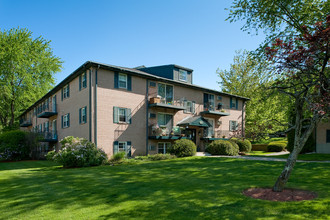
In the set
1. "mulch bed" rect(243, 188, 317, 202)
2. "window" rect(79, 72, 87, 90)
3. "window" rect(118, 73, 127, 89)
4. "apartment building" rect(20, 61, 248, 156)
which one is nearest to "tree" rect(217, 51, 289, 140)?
"apartment building" rect(20, 61, 248, 156)

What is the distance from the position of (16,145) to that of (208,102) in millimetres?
19126

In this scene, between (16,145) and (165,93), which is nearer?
(165,93)

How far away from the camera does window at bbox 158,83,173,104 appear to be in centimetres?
2307

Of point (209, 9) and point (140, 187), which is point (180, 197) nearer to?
point (140, 187)

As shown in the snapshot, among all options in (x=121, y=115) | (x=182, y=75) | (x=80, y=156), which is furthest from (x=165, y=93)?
(x=80, y=156)

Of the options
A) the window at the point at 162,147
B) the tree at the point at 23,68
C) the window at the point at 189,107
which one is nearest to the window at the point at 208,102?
the window at the point at 189,107

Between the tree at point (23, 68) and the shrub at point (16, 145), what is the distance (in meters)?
13.8

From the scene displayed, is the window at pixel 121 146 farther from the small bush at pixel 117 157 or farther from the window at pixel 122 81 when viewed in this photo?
the window at pixel 122 81

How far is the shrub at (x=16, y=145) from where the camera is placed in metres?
23.4

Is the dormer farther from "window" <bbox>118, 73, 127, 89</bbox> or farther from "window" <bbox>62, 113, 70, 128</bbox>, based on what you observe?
"window" <bbox>62, 113, 70, 128</bbox>

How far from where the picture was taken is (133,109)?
20.9m

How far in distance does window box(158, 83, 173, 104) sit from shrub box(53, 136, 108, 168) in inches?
329

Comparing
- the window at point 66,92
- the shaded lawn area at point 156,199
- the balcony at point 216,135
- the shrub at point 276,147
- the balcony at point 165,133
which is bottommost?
the shrub at point 276,147

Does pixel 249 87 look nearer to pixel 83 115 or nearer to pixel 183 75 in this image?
pixel 183 75
